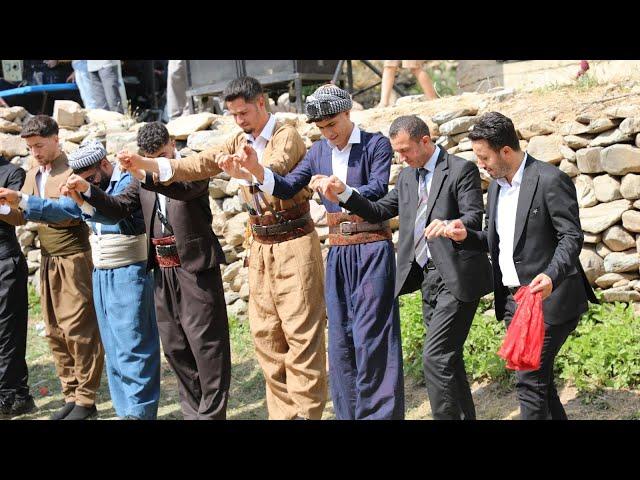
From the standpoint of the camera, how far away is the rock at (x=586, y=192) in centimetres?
601

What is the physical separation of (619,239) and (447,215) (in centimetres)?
187

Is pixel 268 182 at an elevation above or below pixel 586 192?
above

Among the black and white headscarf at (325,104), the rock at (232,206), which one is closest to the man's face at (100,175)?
the black and white headscarf at (325,104)

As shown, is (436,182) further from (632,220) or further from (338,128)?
(632,220)

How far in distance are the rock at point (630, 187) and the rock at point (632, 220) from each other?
117 millimetres

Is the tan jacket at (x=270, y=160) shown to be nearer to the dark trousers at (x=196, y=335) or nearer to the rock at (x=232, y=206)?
the dark trousers at (x=196, y=335)

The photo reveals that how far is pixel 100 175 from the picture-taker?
5.59 metres

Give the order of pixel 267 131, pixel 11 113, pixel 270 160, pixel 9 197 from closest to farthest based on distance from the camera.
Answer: pixel 270 160
pixel 267 131
pixel 9 197
pixel 11 113

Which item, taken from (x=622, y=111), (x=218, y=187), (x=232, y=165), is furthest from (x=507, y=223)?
(x=218, y=187)

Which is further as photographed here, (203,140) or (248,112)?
(203,140)

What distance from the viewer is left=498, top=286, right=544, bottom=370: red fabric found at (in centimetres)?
372

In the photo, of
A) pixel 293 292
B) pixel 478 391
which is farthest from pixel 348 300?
pixel 478 391

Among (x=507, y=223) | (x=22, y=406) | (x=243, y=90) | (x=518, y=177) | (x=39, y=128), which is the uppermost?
(x=243, y=90)

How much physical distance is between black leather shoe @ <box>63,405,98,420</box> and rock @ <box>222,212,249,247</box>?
238 centimetres
